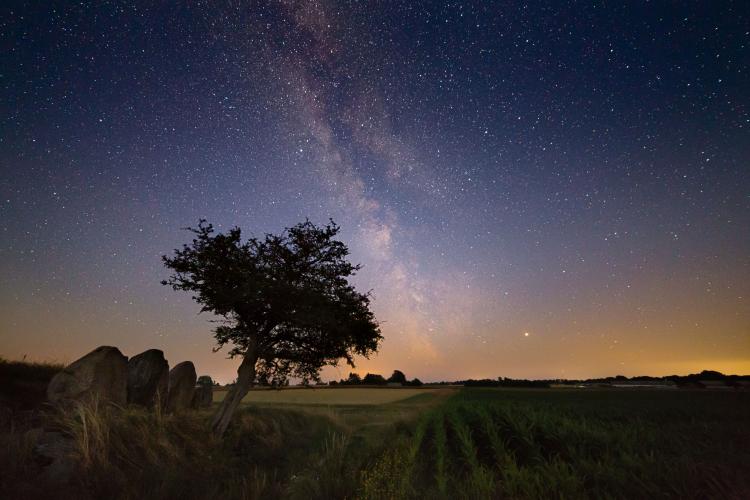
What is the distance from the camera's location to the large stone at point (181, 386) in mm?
17484

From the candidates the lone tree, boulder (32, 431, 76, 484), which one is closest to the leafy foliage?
the lone tree

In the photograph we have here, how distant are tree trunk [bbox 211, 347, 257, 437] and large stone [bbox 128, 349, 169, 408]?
2.53m

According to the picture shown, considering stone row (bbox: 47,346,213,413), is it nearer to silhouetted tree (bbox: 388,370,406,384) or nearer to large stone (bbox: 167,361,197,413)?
large stone (bbox: 167,361,197,413)

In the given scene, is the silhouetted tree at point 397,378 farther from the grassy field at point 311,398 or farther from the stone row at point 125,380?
the stone row at point 125,380

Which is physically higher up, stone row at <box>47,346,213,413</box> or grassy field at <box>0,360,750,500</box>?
stone row at <box>47,346,213,413</box>

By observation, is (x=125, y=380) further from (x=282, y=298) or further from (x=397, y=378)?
(x=397, y=378)

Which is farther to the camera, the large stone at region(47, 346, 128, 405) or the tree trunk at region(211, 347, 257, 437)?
the tree trunk at region(211, 347, 257, 437)

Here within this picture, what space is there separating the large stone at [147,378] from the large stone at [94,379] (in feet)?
3.36

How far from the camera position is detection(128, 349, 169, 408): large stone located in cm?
1428

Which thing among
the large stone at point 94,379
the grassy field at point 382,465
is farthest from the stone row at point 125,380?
the grassy field at point 382,465

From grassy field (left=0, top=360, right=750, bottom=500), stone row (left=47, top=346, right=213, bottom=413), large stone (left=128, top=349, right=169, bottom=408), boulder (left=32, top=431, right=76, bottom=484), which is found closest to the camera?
grassy field (left=0, top=360, right=750, bottom=500)

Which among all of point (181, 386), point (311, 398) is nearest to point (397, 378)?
point (311, 398)

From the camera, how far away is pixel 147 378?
47.7 ft

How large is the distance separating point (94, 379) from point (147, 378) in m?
2.60
